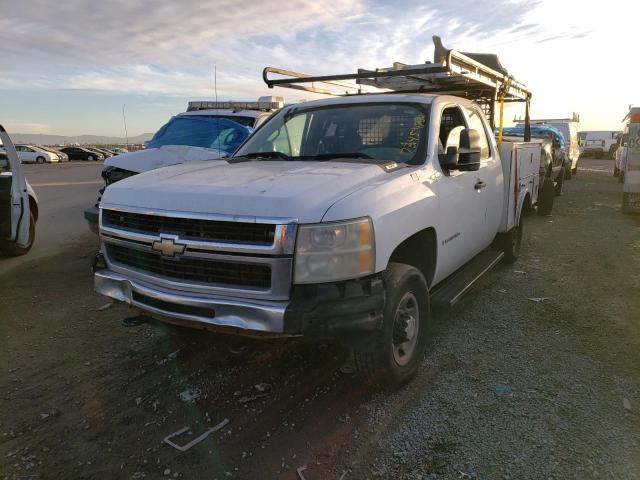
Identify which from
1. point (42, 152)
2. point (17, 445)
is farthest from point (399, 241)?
point (42, 152)

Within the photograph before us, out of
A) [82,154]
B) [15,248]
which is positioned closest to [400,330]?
[15,248]

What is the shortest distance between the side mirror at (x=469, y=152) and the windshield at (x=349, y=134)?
1.06ft

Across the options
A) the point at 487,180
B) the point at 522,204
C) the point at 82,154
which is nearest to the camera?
the point at 487,180

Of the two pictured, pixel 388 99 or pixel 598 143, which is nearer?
pixel 388 99

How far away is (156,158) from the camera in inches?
260

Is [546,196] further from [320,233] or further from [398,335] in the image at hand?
[320,233]

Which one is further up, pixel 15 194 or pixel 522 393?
pixel 15 194

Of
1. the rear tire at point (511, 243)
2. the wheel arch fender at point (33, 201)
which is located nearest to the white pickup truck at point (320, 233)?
the rear tire at point (511, 243)

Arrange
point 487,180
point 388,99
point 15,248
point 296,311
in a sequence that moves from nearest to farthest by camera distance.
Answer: point 296,311, point 388,99, point 487,180, point 15,248

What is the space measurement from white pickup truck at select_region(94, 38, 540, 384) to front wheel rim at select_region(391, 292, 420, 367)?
11 millimetres

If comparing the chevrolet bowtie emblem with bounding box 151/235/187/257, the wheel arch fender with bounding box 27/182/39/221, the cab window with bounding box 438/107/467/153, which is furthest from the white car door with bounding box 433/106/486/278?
the wheel arch fender with bounding box 27/182/39/221

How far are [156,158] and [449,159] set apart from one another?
422cm

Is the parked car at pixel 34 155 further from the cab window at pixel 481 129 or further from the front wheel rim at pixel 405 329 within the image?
the front wheel rim at pixel 405 329

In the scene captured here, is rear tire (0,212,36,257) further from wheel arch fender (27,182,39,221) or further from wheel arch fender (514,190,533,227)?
wheel arch fender (514,190,533,227)
